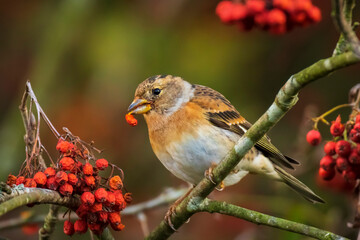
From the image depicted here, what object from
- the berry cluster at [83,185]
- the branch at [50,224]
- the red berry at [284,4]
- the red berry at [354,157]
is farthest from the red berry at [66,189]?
the red berry at [284,4]

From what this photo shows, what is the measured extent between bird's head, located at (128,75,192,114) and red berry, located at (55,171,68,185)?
1.14 metres

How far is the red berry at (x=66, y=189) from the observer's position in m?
2.10

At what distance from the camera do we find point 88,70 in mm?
4602

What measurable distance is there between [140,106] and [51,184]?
123 cm

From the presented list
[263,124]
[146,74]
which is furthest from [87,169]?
[146,74]

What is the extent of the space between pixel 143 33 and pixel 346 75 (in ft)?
5.45

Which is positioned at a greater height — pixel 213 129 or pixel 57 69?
pixel 213 129

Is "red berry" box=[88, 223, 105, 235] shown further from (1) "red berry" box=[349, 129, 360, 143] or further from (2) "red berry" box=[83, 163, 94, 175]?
(1) "red berry" box=[349, 129, 360, 143]

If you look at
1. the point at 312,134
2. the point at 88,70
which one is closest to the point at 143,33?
the point at 88,70

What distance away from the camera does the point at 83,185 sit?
2.16 meters

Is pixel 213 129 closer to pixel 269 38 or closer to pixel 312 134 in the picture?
pixel 312 134

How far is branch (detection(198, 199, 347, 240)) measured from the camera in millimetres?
2145

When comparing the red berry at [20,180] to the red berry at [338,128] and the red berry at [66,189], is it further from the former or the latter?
the red berry at [338,128]

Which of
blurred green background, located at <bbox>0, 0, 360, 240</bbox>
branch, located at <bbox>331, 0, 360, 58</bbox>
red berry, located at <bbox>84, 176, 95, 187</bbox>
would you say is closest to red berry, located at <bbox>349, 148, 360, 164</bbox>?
branch, located at <bbox>331, 0, 360, 58</bbox>
